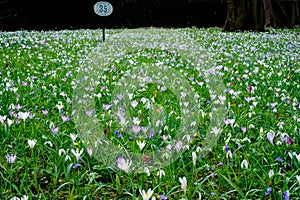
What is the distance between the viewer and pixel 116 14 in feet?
61.9

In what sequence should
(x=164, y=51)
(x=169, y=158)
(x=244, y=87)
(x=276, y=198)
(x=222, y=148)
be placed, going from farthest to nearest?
1. (x=164, y=51)
2. (x=244, y=87)
3. (x=222, y=148)
4. (x=169, y=158)
5. (x=276, y=198)

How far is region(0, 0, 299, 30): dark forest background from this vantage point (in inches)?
641

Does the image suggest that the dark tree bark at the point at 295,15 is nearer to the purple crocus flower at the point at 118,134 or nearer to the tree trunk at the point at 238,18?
the tree trunk at the point at 238,18

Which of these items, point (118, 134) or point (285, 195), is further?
point (118, 134)

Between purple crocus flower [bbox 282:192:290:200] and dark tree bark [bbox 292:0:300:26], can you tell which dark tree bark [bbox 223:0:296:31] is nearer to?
dark tree bark [bbox 292:0:300:26]

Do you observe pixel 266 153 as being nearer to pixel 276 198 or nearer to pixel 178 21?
pixel 276 198

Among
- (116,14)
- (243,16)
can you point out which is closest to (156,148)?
(243,16)

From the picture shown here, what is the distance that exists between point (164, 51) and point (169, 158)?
6.18m

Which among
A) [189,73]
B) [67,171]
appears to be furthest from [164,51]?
[67,171]

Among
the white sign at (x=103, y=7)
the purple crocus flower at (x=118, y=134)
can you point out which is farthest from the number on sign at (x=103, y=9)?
the purple crocus flower at (x=118, y=134)

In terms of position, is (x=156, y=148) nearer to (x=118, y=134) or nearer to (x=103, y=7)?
(x=118, y=134)

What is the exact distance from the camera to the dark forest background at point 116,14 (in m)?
16.3

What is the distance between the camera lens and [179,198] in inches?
75.1

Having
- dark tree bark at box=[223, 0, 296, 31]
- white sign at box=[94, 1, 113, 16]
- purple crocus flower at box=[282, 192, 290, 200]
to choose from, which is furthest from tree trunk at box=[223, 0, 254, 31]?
purple crocus flower at box=[282, 192, 290, 200]
